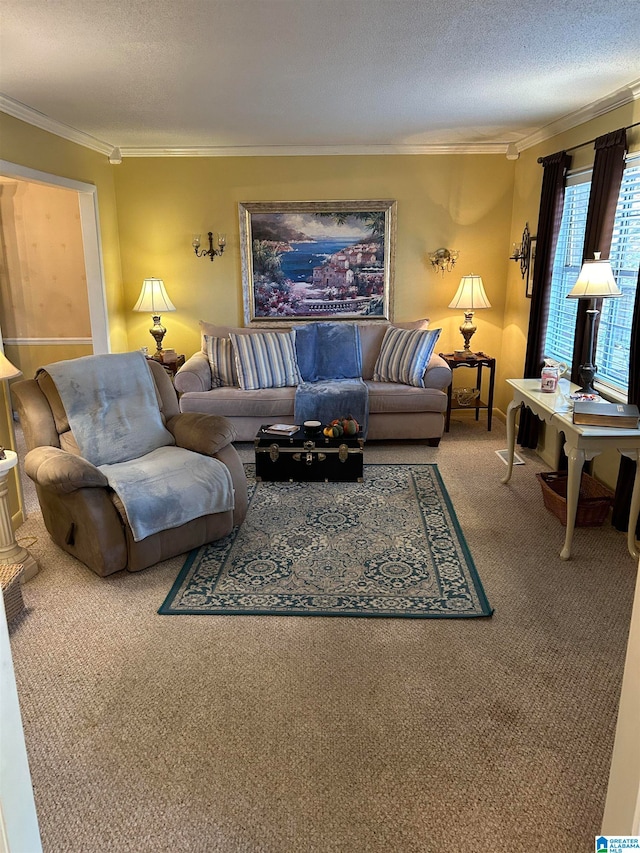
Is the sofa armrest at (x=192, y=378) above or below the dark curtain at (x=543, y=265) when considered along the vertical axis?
below

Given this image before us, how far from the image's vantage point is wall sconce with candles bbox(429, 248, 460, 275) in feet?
19.1

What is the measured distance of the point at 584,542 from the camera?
3.45 m

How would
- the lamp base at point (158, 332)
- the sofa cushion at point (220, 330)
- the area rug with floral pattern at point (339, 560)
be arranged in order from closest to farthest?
the area rug with floral pattern at point (339, 560) < the sofa cushion at point (220, 330) < the lamp base at point (158, 332)

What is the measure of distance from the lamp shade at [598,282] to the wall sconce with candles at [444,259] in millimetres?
2421

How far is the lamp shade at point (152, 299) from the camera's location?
18.4ft

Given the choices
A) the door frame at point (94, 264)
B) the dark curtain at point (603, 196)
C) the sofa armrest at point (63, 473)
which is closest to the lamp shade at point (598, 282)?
the dark curtain at point (603, 196)

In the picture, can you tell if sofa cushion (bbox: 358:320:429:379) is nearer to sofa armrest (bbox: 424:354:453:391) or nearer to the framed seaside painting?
the framed seaside painting

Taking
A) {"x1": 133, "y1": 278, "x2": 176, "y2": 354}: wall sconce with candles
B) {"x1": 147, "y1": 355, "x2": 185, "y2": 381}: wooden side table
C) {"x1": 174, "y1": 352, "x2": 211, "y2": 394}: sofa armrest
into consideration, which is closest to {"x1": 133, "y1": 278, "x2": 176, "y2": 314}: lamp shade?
{"x1": 133, "y1": 278, "x2": 176, "y2": 354}: wall sconce with candles

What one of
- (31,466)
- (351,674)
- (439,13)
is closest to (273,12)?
(439,13)

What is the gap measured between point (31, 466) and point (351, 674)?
1936mm

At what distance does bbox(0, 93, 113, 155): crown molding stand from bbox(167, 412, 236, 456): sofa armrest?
219 cm

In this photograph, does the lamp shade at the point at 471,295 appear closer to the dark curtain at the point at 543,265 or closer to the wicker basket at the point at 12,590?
the dark curtain at the point at 543,265

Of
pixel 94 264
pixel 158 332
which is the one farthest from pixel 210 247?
pixel 94 264

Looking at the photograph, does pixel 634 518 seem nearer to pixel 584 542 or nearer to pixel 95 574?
pixel 584 542
